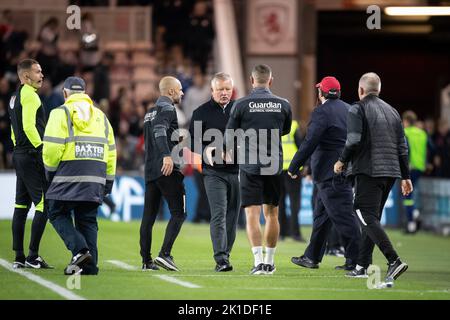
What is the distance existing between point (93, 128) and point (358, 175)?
284 centimetres

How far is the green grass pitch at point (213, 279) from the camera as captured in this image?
11.5 m

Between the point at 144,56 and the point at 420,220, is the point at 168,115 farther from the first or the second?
the point at 144,56

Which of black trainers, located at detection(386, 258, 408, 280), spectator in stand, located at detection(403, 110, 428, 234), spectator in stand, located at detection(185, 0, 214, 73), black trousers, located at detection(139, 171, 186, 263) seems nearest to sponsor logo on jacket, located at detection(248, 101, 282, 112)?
black trousers, located at detection(139, 171, 186, 263)

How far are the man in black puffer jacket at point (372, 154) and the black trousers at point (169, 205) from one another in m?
1.86

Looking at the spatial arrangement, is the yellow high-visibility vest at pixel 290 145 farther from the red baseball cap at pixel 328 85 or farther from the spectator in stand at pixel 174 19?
the spectator in stand at pixel 174 19

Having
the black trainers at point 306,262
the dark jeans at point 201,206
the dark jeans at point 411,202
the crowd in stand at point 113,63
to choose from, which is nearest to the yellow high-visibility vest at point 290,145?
the dark jeans at point 411,202

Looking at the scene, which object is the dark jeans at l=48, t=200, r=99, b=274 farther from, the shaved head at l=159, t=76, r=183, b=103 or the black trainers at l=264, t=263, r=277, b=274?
the black trainers at l=264, t=263, r=277, b=274

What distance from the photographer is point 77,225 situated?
42.8 feet

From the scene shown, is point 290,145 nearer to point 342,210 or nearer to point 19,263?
point 342,210

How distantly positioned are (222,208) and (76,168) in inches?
77.9

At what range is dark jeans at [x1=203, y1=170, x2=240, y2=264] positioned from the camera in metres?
13.8

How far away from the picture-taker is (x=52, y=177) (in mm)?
12906
